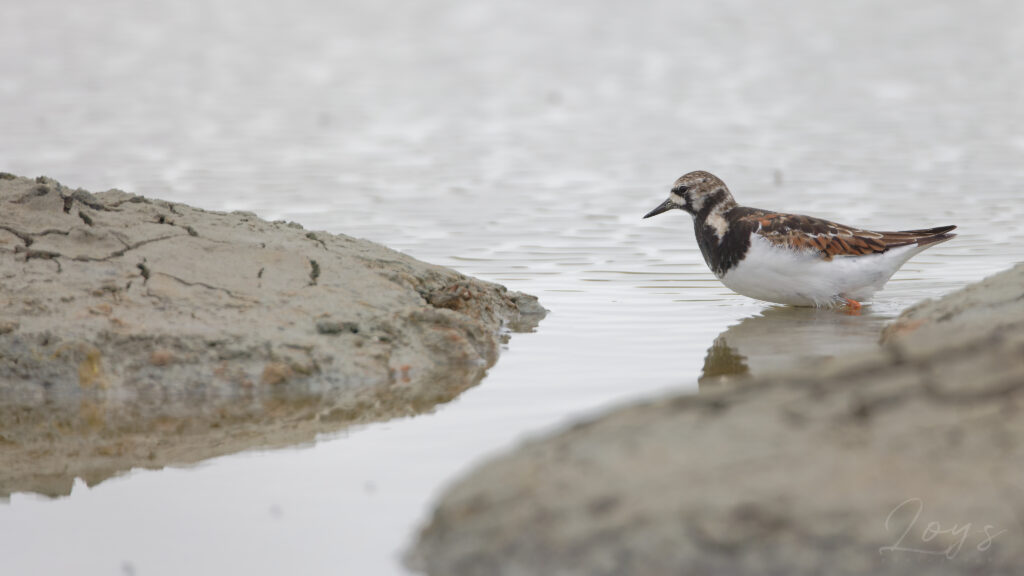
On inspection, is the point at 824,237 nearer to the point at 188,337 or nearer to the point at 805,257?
the point at 805,257

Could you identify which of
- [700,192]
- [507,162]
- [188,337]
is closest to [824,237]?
[700,192]

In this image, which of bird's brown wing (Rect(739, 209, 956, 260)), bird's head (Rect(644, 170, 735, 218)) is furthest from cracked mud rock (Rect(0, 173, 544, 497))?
bird's head (Rect(644, 170, 735, 218))

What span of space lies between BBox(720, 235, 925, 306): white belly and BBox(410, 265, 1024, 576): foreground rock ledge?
13.7ft

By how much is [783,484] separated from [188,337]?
3.44m

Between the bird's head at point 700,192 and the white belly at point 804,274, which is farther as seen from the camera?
the bird's head at point 700,192

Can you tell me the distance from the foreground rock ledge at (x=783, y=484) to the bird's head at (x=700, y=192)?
503 cm

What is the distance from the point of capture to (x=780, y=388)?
3.60m

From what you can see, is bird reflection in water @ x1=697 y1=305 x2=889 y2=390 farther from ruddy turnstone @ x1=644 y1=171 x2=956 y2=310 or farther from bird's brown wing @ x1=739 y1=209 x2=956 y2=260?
bird's brown wing @ x1=739 y1=209 x2=956 y2=260

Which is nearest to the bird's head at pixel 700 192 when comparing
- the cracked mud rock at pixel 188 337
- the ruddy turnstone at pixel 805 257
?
the ruddy turnstone at pixel 805 257

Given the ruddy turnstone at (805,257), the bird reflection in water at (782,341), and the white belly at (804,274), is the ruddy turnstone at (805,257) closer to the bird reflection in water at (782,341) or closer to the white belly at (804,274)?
the white belly at (804,274)

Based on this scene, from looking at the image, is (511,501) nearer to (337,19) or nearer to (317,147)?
(317,147)

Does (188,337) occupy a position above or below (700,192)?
below

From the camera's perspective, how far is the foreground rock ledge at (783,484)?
3209 millimetres

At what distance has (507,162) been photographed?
13812 mm
